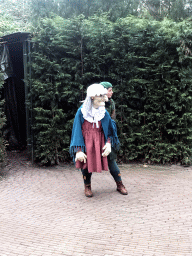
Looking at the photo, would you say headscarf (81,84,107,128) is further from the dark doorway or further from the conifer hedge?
the dark doorway

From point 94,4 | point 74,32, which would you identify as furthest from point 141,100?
point 94,4

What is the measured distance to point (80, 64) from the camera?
6.92 m

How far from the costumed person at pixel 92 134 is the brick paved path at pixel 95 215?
27.3 inches

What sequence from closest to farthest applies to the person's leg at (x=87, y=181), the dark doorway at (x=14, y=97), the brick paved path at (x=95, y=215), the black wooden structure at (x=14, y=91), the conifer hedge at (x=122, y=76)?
the brick paved path at (x=95, y=215) < the person's leg at (x=87, y=181) < the conifer hedge at (x=122, y=76) < the black wooden structure at (x=14, y=91) < the dark doorway at (x=14, y=97)

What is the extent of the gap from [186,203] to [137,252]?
5.85ft

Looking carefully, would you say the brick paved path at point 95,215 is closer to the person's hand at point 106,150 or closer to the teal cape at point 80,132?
the person's hand at point 106,150

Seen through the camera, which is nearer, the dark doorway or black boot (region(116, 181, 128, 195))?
black boot (region(116, 181, 128, 195))

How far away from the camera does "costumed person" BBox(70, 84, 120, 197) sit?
14.9 ft

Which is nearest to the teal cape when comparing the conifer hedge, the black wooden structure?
the conifer hedge

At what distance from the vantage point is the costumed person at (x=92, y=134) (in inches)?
179

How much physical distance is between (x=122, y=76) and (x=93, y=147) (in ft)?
9.60

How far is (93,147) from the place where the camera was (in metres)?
4.65

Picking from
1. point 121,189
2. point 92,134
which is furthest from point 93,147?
point 121,189

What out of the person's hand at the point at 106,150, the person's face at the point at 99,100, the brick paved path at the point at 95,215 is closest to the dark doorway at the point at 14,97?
the brick paved path at the point at 95,215
